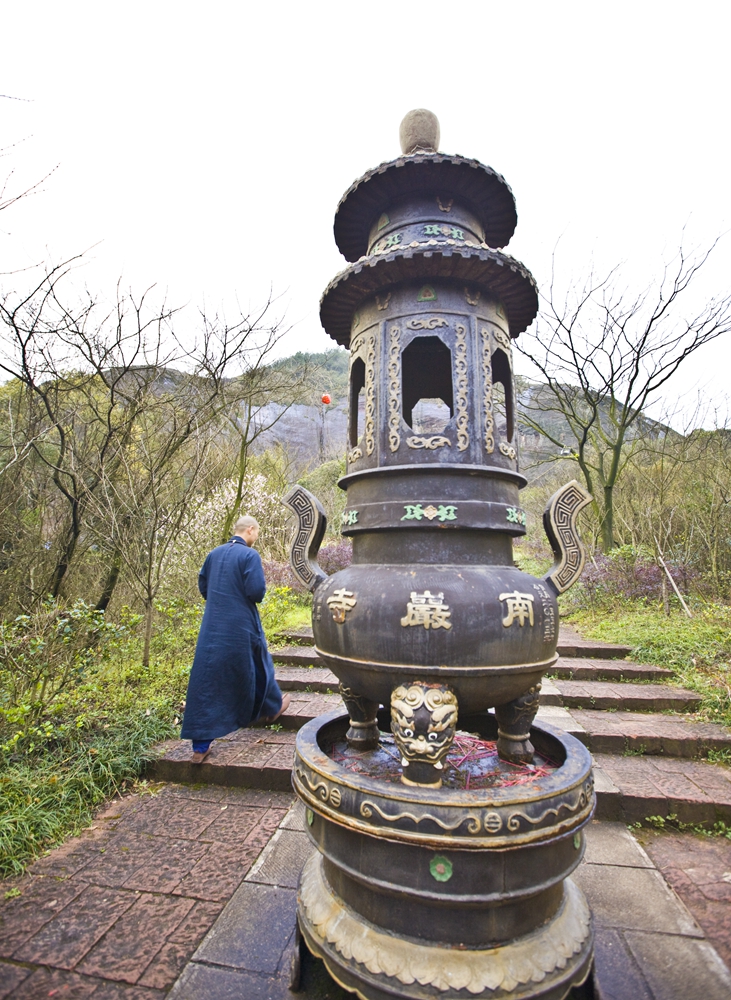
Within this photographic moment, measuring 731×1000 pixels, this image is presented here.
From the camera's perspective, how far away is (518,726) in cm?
211

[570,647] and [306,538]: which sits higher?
[306,538]

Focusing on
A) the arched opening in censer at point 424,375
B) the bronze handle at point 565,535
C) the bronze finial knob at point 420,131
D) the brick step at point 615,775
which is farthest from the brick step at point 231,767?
the bronze finial knob at point 420,131

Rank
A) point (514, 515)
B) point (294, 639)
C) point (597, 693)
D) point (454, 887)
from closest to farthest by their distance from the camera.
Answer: point (454, 887) → point (514, 515) → point (597, 693) → point (294, 639)

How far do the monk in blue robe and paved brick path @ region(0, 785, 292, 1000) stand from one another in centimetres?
48

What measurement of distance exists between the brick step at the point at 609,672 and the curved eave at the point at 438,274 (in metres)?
4.20

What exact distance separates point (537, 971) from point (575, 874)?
3.64ft

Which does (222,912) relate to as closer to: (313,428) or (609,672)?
(609,672)

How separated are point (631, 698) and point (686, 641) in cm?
198

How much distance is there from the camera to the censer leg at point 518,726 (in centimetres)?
206

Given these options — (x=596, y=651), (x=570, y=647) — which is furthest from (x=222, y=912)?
(x=596, y=651)

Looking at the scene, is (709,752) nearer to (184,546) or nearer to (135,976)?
(135,976)

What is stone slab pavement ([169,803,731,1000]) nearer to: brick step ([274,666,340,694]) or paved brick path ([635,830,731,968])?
paved brick path ([635,830,731,968])

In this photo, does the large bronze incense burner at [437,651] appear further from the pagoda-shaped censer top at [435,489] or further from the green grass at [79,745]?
the green grass at [79,745]

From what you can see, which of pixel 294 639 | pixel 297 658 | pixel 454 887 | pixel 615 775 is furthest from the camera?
pixel 294 639
